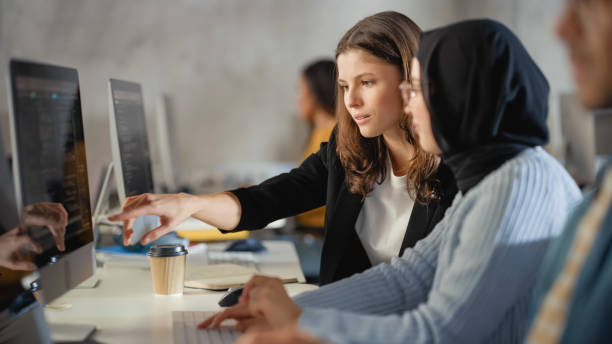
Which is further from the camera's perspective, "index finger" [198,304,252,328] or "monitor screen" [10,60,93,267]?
"index finger" [198,304,252,328]

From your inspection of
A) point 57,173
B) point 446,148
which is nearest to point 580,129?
point 446,148

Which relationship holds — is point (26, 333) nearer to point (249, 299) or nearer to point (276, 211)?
point (249, 299)

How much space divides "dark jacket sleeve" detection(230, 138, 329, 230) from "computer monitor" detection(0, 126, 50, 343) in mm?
619

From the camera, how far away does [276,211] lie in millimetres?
1731

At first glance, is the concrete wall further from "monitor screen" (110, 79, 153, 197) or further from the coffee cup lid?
the coffee cup lid

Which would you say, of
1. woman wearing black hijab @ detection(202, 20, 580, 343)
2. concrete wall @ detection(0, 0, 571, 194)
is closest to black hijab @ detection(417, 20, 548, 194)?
woman wearing black hijab @ detection(202, 20, 580, 343)

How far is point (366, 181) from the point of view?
1688 mm

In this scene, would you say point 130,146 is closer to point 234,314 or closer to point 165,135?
point 234,314

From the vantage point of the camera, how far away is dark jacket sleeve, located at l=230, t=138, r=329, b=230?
5.55 feet

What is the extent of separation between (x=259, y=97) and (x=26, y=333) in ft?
12.6

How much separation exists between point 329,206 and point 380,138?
239 mm

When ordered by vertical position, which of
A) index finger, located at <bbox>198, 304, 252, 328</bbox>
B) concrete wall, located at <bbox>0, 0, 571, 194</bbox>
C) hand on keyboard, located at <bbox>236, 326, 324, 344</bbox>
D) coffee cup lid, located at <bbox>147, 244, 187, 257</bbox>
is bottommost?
index finger, located at <bbox>198, 304, 252, 328</bbox>

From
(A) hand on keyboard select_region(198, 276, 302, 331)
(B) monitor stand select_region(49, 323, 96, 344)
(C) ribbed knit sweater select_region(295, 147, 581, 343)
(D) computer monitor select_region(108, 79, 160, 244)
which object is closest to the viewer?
(C) ribbed knit sweater select_region(295, 147, 581, 343)

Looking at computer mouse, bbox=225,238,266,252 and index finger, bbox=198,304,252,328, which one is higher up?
index finger, bbox=198,304,252,328
